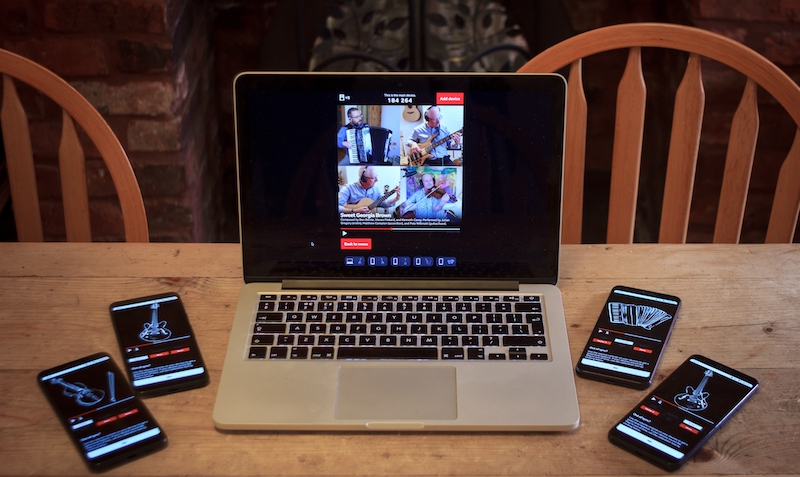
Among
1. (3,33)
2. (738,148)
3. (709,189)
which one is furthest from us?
(709,189)

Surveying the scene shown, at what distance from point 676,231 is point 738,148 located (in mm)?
145

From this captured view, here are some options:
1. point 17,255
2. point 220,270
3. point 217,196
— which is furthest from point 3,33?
point 220,270

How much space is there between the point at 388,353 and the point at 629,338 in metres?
0.26

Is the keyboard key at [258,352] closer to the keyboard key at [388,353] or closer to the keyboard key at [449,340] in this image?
the keyboard key at [388,353]

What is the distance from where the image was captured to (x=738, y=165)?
3.57ft

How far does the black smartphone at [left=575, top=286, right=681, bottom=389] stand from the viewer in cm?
77

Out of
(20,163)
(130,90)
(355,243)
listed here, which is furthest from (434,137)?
(130,90)

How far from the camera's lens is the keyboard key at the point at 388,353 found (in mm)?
774

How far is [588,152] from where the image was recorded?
6.94 feet

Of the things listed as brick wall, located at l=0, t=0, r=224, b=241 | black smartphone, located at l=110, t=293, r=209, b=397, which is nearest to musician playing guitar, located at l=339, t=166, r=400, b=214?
black smartphone, located at l=110, t=293, r=209, b=397

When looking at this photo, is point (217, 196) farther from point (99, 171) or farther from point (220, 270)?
point (220, 270)

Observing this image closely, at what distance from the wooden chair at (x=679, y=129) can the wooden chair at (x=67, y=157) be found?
23.5 inches

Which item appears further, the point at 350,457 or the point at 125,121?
the point at 125,121

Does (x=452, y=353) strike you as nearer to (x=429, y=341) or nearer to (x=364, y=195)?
(x=429, y=341)
